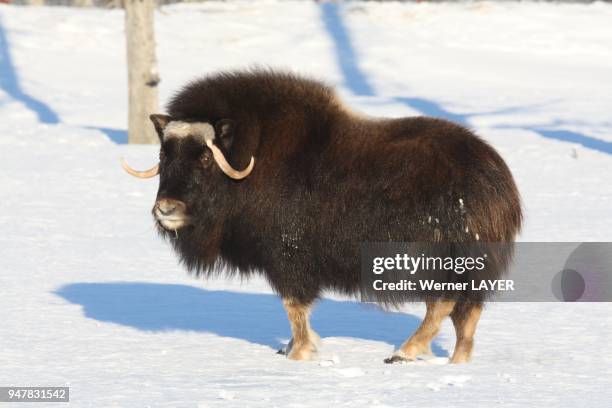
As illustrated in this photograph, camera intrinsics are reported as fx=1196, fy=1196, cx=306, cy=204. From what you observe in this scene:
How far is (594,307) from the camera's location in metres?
7.03

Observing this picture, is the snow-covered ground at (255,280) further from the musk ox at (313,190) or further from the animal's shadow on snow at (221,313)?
the musk ox at (313,190)

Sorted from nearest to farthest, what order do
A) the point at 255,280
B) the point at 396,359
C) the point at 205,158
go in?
1. the point at 396,359
2. the point at 205,158
3. the point at 255,280

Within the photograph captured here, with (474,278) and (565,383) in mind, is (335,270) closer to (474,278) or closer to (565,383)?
(474,278)

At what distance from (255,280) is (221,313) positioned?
1.28 m

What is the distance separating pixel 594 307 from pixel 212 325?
2.24m

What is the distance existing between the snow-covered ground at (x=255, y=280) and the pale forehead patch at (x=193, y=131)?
1.07 m

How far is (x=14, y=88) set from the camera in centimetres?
2150

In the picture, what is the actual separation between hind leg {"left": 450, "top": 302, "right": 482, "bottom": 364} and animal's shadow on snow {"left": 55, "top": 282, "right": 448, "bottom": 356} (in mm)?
417

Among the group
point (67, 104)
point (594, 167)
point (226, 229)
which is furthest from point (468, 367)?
point (67, 104)

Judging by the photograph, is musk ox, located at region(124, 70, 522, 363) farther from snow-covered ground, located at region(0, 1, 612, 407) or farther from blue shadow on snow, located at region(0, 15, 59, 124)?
blue shadow on snow, located at region(0, 15, 59, 124)

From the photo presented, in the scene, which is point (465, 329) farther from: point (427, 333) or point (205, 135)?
point (205, 135)

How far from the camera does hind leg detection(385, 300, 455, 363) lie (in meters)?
5.69

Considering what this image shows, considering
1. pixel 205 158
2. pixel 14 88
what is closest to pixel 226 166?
pixel 205 158

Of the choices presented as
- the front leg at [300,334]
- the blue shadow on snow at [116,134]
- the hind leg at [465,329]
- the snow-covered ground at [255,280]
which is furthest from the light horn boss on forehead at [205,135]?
the blue shadow on snow at [116,134]
